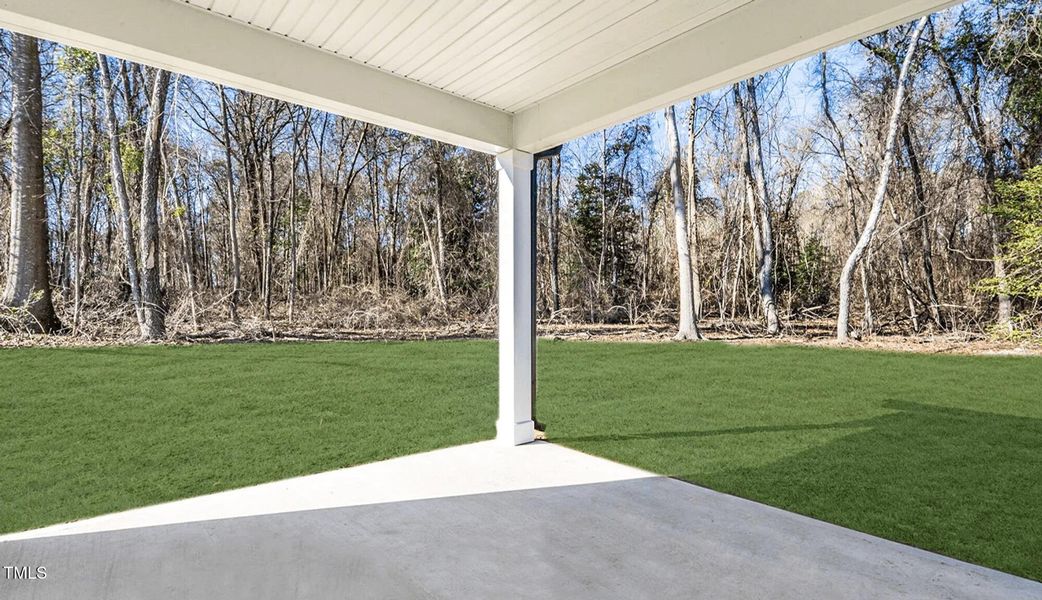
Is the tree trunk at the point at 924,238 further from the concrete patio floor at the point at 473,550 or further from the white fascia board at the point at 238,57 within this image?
the white fascia board at the point at 238,57

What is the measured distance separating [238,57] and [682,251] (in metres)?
5.03

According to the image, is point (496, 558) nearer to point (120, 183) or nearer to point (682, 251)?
point (120, 183)

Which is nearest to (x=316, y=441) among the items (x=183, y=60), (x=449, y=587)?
(x=449, y=587)

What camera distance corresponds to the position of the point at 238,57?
2084mm

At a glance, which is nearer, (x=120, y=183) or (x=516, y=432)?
(x=516, y=432)

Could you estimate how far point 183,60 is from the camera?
1.95 metres

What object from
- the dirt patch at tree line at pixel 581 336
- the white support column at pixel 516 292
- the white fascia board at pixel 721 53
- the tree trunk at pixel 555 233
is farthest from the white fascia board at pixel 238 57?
the tree trunk at pixel 555 233

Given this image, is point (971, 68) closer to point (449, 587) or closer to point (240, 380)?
point (449, 587)

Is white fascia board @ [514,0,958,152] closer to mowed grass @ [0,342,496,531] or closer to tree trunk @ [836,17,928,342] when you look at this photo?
mowed grass @ [0,342,496,531]

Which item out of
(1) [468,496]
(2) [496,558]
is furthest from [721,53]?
(1) [468,496]

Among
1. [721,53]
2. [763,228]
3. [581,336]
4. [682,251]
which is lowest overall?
[581,336]

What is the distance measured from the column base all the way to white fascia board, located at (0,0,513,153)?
1.87 meters

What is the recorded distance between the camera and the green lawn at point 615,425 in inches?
112

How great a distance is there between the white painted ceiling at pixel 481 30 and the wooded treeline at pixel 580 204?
10.7ft
